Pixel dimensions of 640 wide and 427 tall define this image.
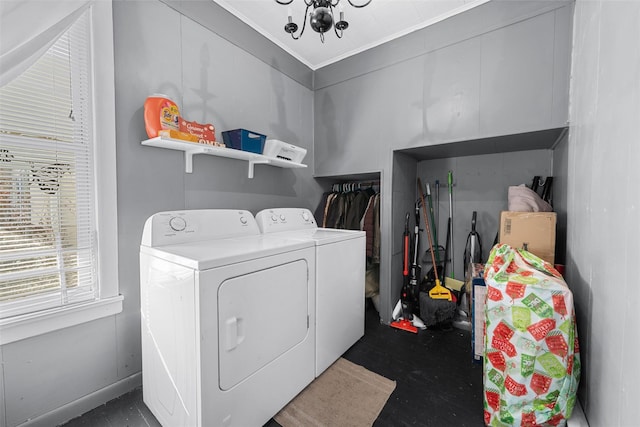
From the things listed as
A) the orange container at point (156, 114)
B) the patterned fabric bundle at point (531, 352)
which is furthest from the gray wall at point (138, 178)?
the patterned fabric bundle at point (531, 352)

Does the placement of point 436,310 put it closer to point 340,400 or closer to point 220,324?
point 340,400

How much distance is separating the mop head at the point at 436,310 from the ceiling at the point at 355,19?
250 centimetres

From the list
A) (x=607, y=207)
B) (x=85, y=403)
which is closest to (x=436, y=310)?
(x=607, y=207)

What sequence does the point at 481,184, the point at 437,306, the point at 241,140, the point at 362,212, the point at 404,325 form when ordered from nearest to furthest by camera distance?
the point at 241,140 → the point at 437,306 → the point at 404,325 → the point at 481,184 → the point at 362,212

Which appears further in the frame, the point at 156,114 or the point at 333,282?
the point at 333,282

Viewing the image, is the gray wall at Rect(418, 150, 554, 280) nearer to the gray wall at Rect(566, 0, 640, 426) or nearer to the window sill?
the gray wall at Rect(566, 0, 640, 426)

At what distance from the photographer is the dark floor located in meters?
1.46

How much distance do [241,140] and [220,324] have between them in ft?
4.61

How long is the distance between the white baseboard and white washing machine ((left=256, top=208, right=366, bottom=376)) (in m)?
1.21

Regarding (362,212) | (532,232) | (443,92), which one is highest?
(443,92)

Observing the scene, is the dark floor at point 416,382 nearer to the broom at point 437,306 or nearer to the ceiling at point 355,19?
the broom at point 437,306

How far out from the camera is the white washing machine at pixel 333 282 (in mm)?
1797

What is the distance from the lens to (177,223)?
1584 mm

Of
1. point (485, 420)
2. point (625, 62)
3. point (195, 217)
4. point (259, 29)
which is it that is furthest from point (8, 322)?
point (625, 62)
